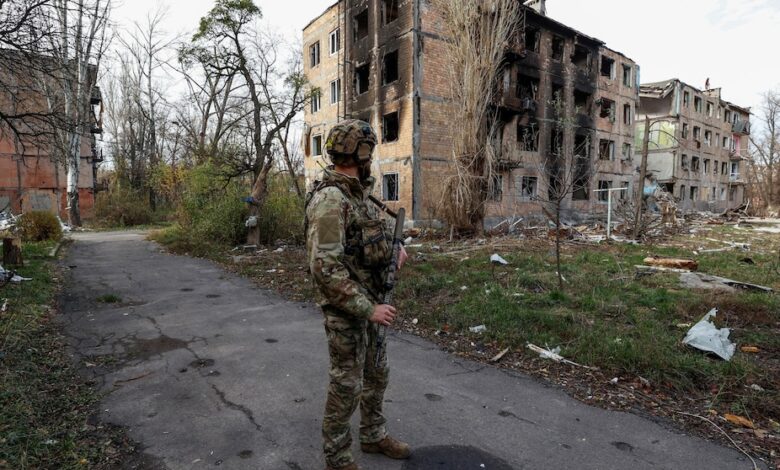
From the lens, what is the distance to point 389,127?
65.2 feet

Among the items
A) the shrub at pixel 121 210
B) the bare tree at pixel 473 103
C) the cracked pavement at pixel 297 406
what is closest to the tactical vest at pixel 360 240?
the cracked pavement at pixel 297 406

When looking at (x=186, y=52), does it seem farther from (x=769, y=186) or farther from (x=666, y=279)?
(x=769, y=186)

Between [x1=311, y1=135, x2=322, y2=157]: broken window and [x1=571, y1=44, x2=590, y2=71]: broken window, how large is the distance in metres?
15.7

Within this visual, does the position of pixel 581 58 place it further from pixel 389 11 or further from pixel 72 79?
pixel 72 79

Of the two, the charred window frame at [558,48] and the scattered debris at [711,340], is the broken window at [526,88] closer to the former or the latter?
the charred window frame at [558,48]

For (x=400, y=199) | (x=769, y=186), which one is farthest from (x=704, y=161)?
(x=400, y=199)

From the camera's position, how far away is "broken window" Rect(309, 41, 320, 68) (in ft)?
78.9

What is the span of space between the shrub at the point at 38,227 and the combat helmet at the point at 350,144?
1517 centimetres

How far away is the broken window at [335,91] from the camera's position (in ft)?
71.7

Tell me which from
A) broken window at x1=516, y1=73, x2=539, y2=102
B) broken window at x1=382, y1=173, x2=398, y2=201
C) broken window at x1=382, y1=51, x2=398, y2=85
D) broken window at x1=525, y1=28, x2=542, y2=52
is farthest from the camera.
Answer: broken window at x1=525, y1=28, x2=542, y2=52

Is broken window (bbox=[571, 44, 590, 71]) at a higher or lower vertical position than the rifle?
higher

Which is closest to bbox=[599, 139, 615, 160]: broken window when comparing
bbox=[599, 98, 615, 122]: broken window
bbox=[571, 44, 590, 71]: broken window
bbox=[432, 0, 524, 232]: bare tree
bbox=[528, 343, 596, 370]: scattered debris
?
bbox=[599, 98, 615, 122]: broken window

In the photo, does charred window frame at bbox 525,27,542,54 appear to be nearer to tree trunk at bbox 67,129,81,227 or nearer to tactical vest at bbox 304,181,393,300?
tree trunk at bbox 67,129,81,227

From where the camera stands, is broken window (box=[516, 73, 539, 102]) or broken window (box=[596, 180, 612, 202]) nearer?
broken window (box=[516, 73, 539, 102])
